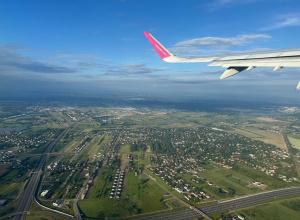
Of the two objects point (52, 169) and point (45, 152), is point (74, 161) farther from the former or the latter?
point (45, 152)

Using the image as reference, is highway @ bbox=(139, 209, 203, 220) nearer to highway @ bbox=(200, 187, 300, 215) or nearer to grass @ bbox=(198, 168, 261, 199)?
highway @ bbox=(200, 187, 300, 215)

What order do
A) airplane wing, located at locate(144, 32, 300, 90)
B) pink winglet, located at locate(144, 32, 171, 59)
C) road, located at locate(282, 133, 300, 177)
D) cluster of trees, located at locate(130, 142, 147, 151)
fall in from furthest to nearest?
cluster of trees, located at locate(130, 142, 147, 151)
road, located at locate(282, 133, 300, 177)
pink winglet, located at locate(144, 32, 171, 59)
airplane wing, located at locate(144, 32, 300, 90)

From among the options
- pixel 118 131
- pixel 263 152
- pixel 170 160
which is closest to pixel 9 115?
pixel 118 131

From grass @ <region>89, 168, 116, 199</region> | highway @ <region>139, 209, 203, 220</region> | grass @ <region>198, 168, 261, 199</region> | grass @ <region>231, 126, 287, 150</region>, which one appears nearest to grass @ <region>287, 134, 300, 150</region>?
grass @ <region>231, 126, 287, 150</region>

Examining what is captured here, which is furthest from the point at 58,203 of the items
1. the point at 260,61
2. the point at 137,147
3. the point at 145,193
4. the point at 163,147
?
the point at 163,147

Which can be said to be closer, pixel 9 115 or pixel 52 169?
pixel 52 169

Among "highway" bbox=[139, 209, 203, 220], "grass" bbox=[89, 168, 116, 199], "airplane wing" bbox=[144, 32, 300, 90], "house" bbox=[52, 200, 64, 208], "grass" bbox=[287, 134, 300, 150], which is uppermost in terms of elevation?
"airplane wing" bbox=[144, 32, 300, 90]
